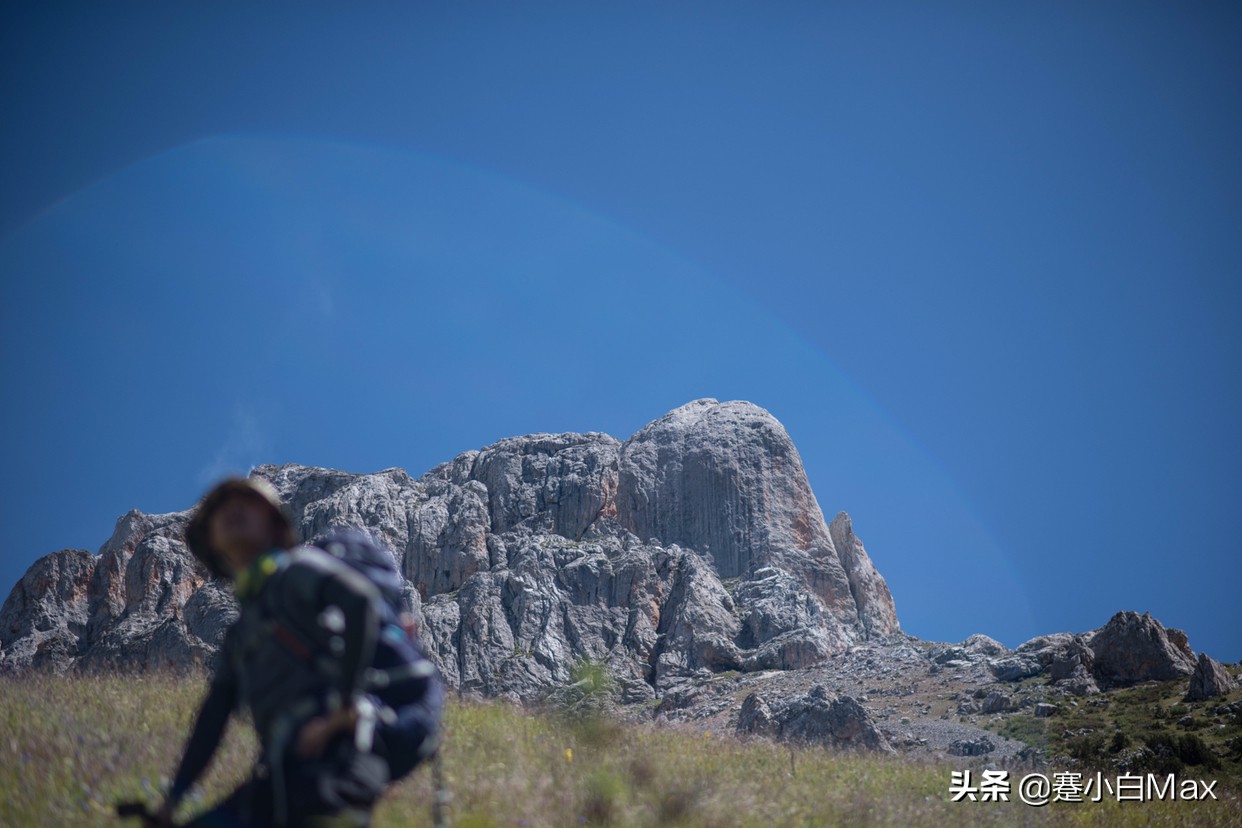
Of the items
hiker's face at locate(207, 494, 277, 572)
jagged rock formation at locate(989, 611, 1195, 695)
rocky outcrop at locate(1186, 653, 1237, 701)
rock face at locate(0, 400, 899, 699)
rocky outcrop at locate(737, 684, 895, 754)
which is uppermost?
rock face at locate(0, 400, 899, 699)

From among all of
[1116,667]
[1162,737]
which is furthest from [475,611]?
[1162,737]

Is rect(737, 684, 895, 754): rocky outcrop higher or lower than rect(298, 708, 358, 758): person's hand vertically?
higher

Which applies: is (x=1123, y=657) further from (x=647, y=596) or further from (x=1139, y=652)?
(x=647, y=596)

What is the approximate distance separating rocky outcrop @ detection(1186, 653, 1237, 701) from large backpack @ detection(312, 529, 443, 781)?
159ft

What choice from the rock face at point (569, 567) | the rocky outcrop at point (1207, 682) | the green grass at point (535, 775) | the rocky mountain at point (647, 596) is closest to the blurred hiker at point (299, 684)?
the green grass at point (535, 775)

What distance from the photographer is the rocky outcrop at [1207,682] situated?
41.5 m

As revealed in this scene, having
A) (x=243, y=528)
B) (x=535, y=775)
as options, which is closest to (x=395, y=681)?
(x=243, y=528)

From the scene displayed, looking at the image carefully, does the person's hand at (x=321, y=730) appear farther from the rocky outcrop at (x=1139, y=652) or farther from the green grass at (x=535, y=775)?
the rocky outcrop at (x=1139, y=652)

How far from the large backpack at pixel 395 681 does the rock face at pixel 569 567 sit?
3032 inches

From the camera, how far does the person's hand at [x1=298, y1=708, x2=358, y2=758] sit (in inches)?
138

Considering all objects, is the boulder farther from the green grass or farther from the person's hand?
the person's hand

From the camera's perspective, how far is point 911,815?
9.33 meters

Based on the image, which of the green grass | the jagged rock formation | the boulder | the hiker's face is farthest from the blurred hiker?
the jagged rock formation

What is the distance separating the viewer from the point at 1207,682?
137ft
